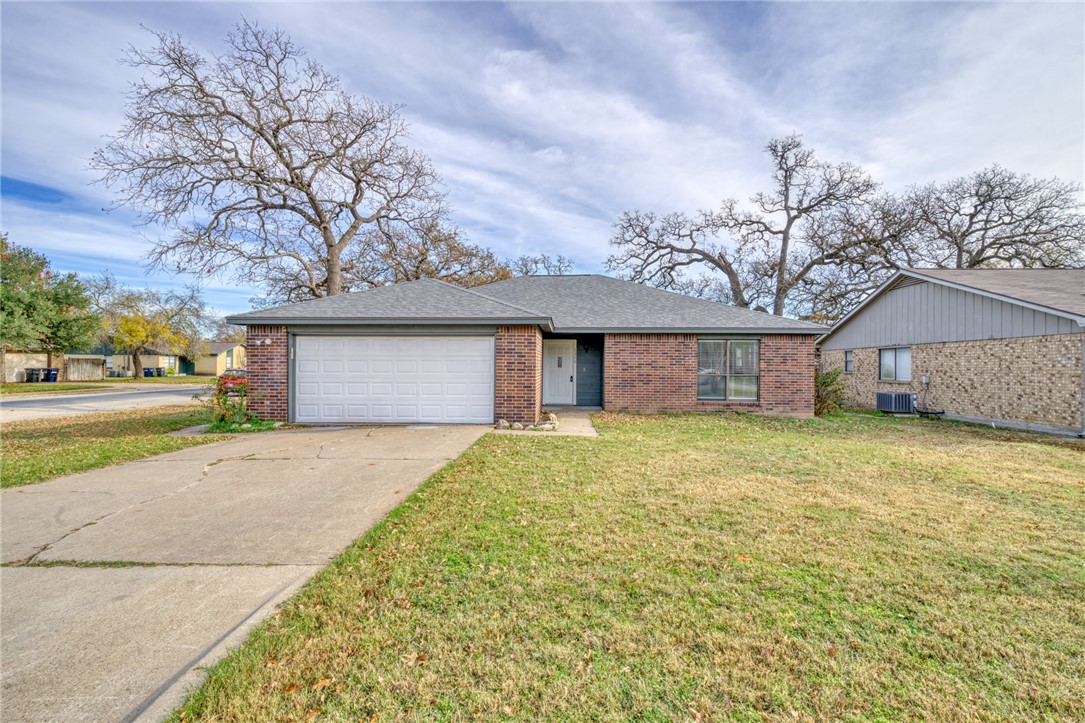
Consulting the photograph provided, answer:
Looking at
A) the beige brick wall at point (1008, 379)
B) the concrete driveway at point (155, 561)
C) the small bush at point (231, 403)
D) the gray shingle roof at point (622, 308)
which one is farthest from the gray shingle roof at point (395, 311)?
the beige brick wall at point (1008, 379)

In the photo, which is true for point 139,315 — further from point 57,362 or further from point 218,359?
point 218,359

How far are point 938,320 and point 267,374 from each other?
60.8 feet

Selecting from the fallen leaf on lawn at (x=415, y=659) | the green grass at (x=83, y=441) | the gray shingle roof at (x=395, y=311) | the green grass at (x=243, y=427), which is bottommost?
the fallen leaf on lawn at (x=415, y=659)

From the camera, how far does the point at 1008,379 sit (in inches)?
461

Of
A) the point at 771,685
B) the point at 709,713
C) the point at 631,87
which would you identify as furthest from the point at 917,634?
the point at 631,87

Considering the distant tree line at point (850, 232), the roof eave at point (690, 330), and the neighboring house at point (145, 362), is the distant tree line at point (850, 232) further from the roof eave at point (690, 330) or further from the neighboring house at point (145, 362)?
the neighboring house at point (145, 362)

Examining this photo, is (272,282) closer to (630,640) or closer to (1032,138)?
(630,640)

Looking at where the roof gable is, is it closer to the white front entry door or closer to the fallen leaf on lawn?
the white front entry door

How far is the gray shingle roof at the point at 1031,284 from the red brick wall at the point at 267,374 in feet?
57.0

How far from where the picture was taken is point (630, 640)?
7.95 ft

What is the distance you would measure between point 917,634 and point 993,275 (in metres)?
17.1

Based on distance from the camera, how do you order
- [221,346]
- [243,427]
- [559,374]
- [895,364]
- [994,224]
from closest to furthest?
[243,427] → [559,374] → [895,364] → [994,224] → [221,346]

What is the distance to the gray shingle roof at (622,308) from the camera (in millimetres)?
12773

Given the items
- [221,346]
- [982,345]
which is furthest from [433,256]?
[221,346]
